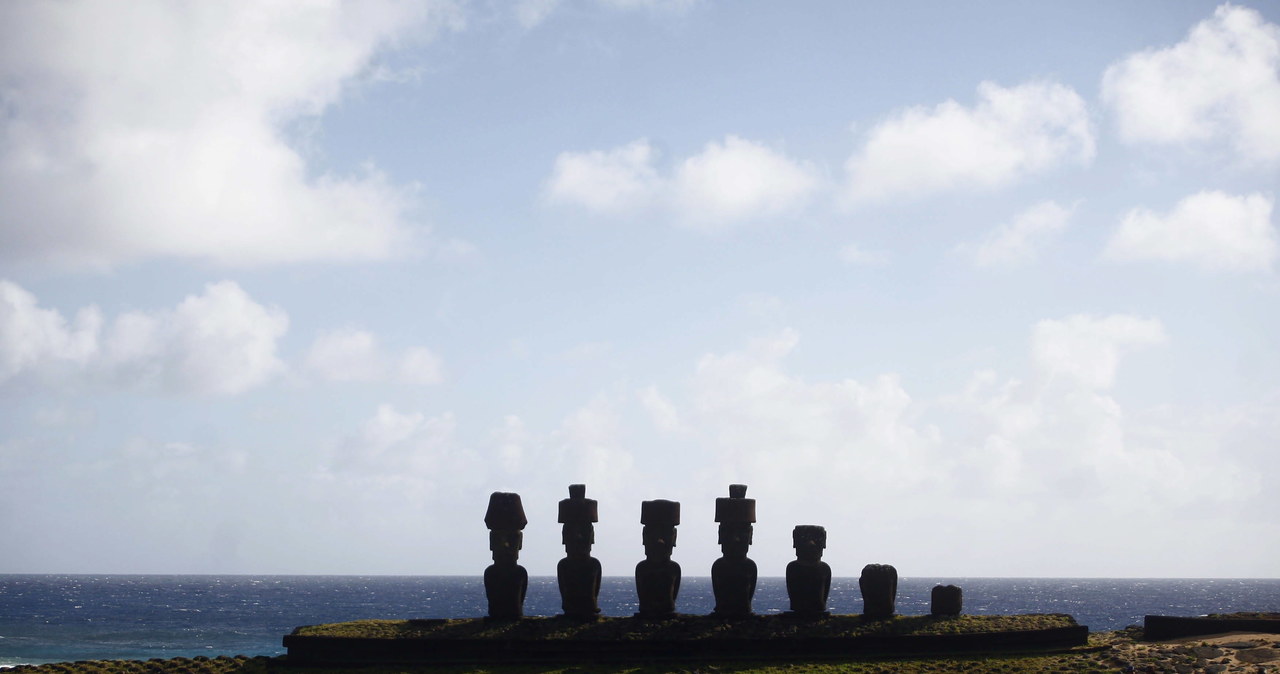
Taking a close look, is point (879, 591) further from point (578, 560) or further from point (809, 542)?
point (578, 560)

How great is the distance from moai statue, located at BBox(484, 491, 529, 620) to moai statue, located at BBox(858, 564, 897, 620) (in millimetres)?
10544

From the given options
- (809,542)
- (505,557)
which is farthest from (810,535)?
(505,557)

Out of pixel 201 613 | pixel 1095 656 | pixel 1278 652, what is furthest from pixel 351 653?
pixel 201 613

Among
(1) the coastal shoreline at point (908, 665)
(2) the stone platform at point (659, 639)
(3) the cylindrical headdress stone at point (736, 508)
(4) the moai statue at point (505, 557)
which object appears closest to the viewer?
(1) the coastal shoreline at point (908, 665)

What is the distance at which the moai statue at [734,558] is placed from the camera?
122ft

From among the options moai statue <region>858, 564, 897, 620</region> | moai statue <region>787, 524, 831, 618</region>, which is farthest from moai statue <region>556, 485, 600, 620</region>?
moai statue <region>858, 564, 897, 620</region>

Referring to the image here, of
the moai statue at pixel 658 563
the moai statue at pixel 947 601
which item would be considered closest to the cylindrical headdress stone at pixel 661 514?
the moai statue at pixel 658 563

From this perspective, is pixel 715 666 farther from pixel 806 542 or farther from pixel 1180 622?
pixel 1180 622

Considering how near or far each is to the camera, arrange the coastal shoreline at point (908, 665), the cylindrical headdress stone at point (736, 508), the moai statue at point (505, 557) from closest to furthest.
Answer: the coastal shoreline at point (908, 665) < the moai statue at point (505, 557) < the cylindrical headdress stone at point (736, 508)

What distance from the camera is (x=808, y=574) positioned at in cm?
3750

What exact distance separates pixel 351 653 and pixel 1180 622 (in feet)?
83.9

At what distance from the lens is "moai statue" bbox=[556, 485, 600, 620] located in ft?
120

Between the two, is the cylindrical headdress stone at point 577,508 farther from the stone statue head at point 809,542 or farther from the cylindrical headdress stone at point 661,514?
the stone statue head at point 809,542

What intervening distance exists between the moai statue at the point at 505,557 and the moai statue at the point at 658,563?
12.1 feet
